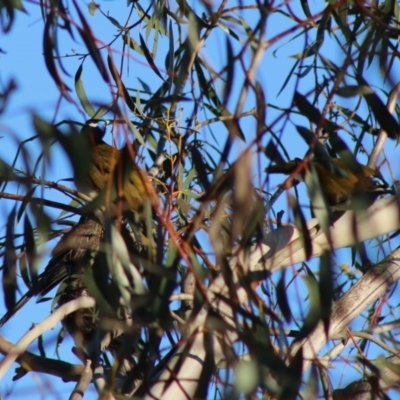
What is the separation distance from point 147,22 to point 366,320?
43.8 inches

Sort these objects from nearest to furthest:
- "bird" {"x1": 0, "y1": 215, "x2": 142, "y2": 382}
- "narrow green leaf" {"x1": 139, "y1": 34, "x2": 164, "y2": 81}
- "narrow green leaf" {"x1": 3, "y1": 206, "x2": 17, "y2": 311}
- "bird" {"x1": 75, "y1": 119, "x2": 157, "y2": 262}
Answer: "bird" {"x1": 75, "y1": 119, "x2": 157, "y2": 262}, "narrow green leaf" {"x1": 3, "y1": 206, "x2": 17, "y2": 311}, "narrow green leaf" {"x1": 139, "y1": 34, "x2": 164, "y2": 81}, "bird" {"x1": 0, "y1": 215, "x2": 142, "y2": 382}

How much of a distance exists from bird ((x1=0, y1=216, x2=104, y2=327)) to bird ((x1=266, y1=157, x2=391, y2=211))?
24.5 inches

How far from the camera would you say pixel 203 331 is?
1.68m

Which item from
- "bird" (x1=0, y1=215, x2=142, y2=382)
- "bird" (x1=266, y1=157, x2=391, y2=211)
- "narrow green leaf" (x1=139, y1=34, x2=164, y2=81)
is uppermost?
"narrow green leaf" (x1=139, y1=34, x2=164, y2=81)

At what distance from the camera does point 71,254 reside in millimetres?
3082

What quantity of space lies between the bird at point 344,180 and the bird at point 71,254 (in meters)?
0.62

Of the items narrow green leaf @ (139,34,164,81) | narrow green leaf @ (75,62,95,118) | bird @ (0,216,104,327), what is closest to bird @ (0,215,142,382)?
bird @ (0,216,104,327)

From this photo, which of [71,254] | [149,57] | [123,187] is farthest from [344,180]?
[71,254]

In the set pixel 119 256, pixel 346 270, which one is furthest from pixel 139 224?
pixel 346 270

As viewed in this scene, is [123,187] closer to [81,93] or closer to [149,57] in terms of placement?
[149,57]

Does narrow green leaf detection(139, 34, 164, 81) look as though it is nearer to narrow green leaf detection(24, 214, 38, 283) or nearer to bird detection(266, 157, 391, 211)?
bird detection(266, 157, 391, 211)

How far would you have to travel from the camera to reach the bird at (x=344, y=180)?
5.91 ft

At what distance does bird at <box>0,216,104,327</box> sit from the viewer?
2.80 m

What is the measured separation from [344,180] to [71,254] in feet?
3.36
